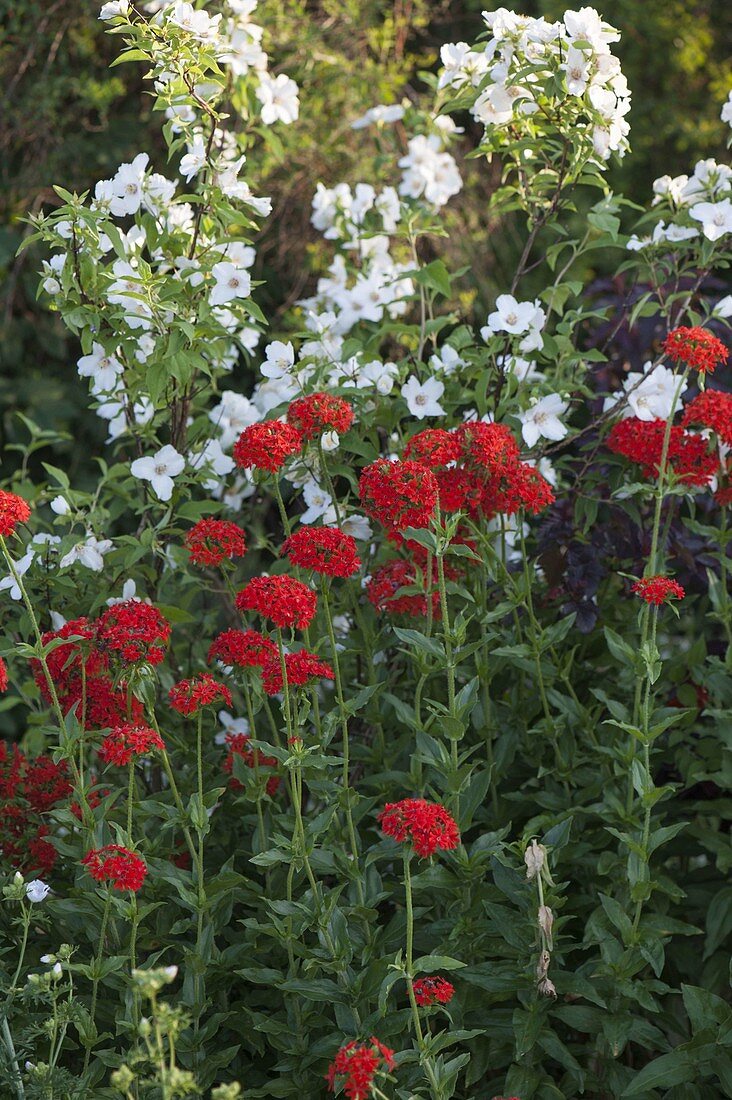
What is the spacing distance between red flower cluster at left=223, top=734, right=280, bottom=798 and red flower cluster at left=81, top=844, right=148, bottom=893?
0.30m

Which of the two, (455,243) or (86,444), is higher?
(455,243)

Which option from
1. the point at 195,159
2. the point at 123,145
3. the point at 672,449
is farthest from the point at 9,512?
the point at 123,145

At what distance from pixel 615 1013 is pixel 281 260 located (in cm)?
→ 263

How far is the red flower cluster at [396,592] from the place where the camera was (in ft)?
6.47

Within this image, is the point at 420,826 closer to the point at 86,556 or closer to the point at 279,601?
the point at 279,601

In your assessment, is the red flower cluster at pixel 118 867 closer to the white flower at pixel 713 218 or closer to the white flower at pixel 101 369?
the white flower at pixel 101 369

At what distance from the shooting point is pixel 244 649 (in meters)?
1.71

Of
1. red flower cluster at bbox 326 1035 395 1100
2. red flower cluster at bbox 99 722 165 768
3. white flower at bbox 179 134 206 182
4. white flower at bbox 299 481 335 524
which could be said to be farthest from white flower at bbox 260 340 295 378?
red flower cluster at bbox 326 1035 395 1100

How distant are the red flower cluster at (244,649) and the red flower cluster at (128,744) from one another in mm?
144

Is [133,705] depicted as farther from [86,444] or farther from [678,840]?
[86,444]

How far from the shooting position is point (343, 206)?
2752 millimetres

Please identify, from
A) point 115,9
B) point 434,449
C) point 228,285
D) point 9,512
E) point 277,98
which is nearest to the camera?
point 9,512

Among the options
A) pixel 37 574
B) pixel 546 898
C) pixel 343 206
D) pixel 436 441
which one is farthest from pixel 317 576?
pixel 343 206

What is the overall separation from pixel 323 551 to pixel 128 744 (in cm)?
36
